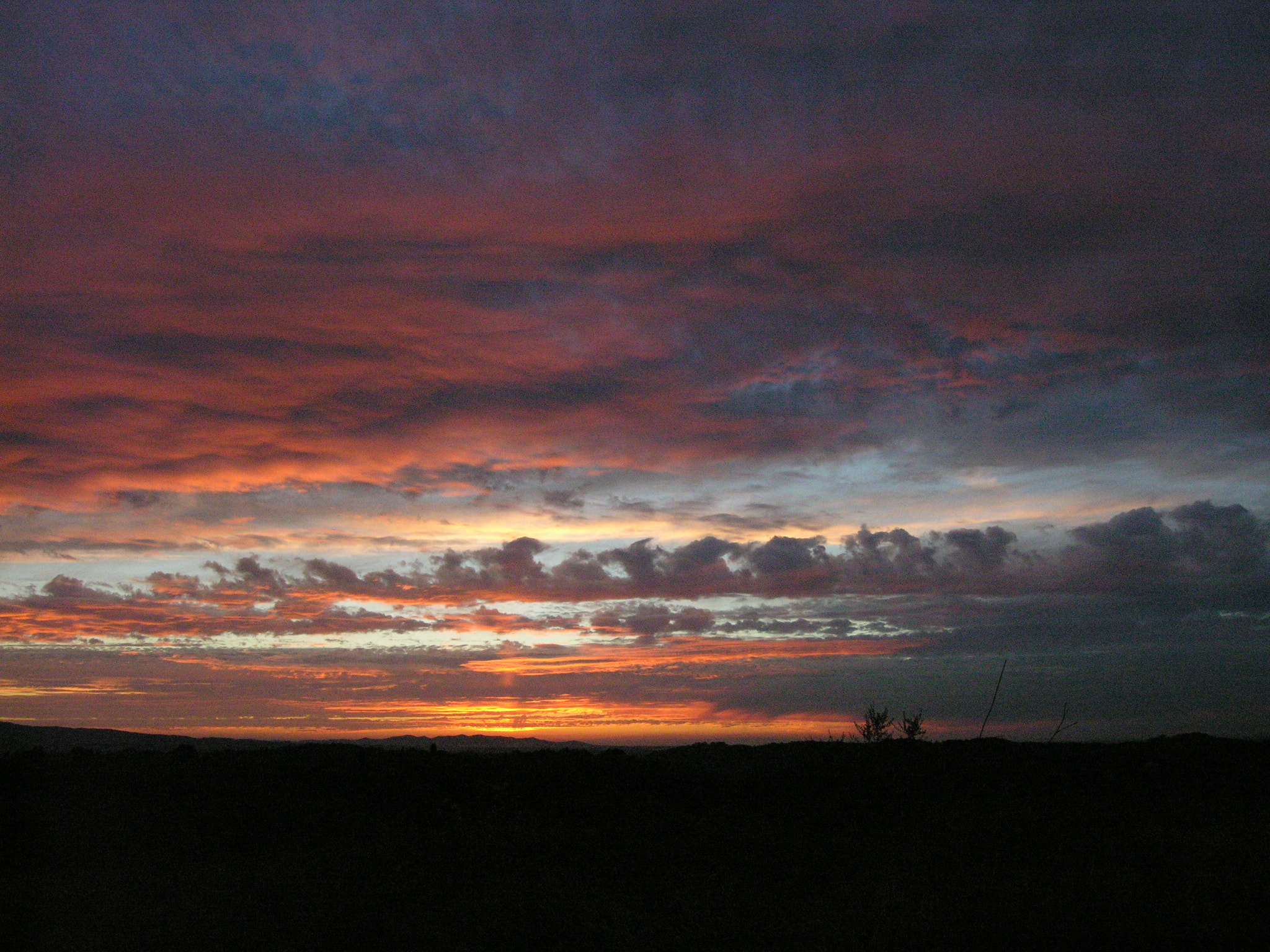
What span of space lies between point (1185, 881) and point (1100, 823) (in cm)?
634

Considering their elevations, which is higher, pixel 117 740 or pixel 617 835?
pixel 617 835

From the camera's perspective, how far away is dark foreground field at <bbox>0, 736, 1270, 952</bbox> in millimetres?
13961

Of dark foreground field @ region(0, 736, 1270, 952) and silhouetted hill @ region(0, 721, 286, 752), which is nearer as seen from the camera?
dark foreground field @ region(0, 736, 1270, 952)

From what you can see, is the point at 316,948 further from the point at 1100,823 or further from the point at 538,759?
the point at 1100,823

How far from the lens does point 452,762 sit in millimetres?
26531

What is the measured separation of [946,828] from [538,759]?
507 inches

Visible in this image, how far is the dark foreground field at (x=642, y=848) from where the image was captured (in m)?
14.0

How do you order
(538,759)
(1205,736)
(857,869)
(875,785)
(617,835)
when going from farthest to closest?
(1205,736) < (538,759) < (875,785) < (617,835) < (857,869)

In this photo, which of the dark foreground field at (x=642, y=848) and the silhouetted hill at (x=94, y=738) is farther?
the silhouetted hill at (x=94, y=738)

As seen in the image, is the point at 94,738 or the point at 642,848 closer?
the point at 642,848

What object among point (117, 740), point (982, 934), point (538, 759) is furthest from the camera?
point (117, 740)

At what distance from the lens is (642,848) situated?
20.2m

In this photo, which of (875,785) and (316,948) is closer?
(316,948)


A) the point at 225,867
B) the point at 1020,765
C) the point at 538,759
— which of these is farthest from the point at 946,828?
the point at 225,867
